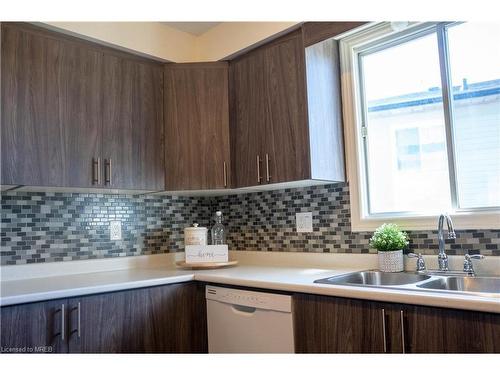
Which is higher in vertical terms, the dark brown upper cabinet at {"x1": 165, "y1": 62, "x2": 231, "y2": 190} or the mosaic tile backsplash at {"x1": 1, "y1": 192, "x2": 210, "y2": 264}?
the dark brown upper cabinet at {"x1": 165, "y1": 62, "x2": 231, "y2": 190}

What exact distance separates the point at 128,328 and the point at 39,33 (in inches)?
60.3

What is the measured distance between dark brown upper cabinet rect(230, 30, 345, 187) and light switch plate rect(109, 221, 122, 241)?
30.6 inches

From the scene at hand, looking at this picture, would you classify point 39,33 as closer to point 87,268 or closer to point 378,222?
point 87,268

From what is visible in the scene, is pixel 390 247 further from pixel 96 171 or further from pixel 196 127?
pixel 96 171

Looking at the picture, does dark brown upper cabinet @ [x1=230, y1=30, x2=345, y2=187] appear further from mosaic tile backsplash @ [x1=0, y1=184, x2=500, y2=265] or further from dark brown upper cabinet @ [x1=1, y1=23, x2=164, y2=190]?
dark brown upper cabinet @ [x1=1, y1=23, x2=164, y2=190]

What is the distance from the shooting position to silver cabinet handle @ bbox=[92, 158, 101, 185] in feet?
7.11

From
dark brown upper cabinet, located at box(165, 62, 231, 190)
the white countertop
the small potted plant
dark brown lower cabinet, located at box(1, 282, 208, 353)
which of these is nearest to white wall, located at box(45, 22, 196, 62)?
dark brown upper cabinet, located at box(165, 62, 231, 190)

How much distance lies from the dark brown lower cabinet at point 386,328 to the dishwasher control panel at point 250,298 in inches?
2.4

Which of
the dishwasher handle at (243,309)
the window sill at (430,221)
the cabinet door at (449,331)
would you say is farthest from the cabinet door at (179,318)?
the cabinet door at (449,331)

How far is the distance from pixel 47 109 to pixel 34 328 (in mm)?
1053

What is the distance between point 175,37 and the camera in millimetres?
2709

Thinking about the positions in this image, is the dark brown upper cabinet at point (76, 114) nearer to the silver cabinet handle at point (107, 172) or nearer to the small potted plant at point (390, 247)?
the silver cabinet handle at point (107, 172)

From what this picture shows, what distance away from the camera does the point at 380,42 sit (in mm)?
2262
